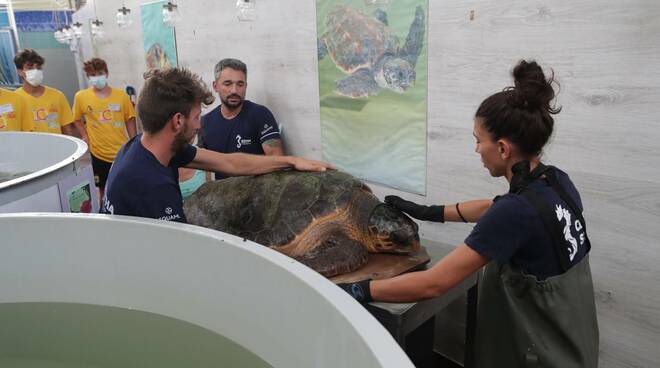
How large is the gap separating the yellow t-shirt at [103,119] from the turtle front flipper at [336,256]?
221 cm

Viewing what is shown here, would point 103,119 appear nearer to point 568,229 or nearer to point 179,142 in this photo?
point 179,142

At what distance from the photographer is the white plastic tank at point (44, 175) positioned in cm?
132

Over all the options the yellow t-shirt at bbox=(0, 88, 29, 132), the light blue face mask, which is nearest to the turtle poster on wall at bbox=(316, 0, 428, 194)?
the light blue face mask

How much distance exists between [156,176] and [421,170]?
1.06 meters

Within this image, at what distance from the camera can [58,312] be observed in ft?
3.00

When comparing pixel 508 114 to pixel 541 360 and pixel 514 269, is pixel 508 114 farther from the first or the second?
pixel 541 360

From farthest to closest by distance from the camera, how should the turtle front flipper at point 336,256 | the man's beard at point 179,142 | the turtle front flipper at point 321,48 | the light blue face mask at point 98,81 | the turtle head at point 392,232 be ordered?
1. the light blue face mask at point 98,81
2. the turtle front flipper at point 321,48
3. the turtle head at point 392,232
4. the turtle front flipper at point 336,256
5. the man's beard at point 179,142

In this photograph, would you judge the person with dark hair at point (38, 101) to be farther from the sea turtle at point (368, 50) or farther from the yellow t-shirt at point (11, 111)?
the sea turtle at point (368, 50)

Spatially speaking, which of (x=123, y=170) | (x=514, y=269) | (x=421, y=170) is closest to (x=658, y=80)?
(x=514, y=269)

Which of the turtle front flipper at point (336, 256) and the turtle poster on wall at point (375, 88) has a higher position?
the turtle poster on wall at point (375, 88)


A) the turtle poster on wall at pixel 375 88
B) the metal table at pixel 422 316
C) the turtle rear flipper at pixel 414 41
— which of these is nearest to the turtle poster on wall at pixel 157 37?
the turtle poster on wall at pixel 375 88

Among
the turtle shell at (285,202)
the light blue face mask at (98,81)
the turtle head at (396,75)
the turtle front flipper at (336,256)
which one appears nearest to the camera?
the turtle front flipper at (336,256)

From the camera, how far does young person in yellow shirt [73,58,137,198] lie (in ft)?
10.7

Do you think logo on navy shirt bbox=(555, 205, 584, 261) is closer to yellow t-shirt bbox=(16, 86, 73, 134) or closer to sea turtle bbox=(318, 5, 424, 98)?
sea turtle bbox=(318, 5, 424, 98)
